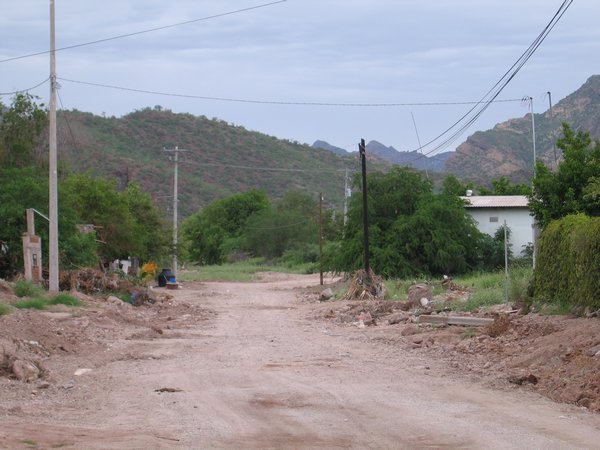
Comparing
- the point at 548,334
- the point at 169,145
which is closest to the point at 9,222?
the point at 548,334

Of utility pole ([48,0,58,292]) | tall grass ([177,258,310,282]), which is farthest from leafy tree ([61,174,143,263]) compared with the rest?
utility pole ([48,0,58,292])

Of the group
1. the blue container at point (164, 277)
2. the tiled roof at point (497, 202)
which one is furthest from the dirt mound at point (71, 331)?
the tiled roof at point (497, 202)

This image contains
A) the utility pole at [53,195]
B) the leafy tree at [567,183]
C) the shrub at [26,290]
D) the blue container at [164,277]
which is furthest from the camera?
the blue container at [164,277]

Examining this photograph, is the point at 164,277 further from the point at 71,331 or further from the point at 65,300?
the point at 71,331

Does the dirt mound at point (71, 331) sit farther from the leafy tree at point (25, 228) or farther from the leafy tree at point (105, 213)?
the leafy tree at point (105, 213)

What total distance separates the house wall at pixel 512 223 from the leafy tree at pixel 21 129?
99.0 feet

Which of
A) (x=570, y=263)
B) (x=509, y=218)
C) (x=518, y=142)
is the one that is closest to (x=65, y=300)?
(x=570, y=263)

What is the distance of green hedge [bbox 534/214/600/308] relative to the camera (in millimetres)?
19344

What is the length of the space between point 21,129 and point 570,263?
37662mm

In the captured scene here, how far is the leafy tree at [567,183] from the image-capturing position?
3053cm

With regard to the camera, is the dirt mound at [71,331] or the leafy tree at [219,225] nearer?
the dirt mound at [71,331]

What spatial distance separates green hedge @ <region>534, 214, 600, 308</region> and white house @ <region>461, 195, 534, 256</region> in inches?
1550

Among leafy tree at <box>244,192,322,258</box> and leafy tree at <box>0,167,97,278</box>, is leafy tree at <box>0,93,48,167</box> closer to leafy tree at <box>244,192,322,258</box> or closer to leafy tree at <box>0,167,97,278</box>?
leafy tree at <box>0,167,97,278</box>

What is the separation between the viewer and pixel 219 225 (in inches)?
4444
